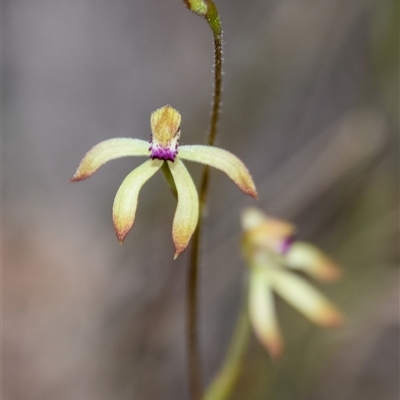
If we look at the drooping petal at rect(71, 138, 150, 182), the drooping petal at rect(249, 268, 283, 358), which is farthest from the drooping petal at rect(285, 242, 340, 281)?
the drooping petal at rect(71, 138, 150, 182)

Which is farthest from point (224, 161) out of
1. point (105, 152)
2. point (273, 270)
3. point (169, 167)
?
point (273, 270)

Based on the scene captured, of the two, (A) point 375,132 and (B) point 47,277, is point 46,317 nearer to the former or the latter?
(B) point 47,277

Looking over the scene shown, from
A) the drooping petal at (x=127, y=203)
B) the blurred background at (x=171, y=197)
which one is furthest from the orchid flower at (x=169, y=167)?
the blurred background at (x=171, y=197)

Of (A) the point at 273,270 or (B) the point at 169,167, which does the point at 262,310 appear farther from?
(B) the point at 169,167

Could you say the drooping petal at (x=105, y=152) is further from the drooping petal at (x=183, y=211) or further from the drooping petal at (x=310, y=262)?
the drooping petal at (x=310, y=262)

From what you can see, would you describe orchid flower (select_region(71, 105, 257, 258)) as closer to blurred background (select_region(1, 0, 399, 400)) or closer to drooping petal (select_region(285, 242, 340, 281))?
drooping petal (select_region(285, 242, 340, 281))
